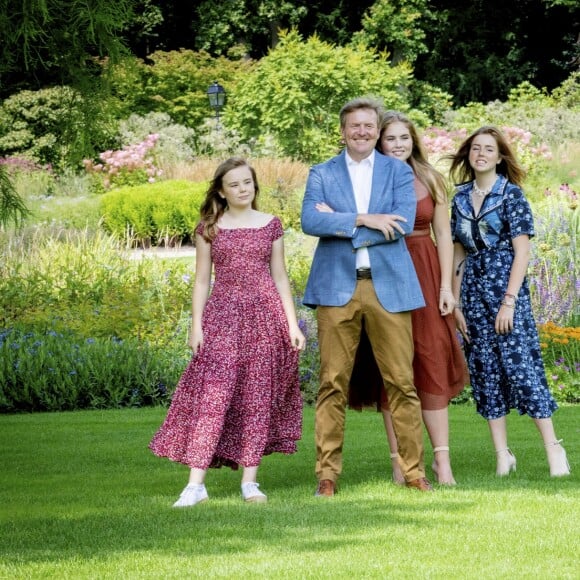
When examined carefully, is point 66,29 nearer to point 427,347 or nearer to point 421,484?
point 427,347

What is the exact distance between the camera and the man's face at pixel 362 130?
16.8ft

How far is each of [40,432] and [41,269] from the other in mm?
4325

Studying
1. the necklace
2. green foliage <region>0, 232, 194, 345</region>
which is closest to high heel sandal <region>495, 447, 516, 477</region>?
the necklace

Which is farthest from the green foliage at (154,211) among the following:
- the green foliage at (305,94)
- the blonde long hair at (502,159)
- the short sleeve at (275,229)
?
the short sleeve at (275,229)

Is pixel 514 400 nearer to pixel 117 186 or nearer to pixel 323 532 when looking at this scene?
pixel 323 532

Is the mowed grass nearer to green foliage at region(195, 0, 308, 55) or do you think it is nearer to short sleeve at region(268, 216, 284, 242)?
short sleeve at region(268, 216, 284, 242)

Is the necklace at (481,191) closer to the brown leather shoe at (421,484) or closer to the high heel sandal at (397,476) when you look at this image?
the high heel sandal at (397,476)

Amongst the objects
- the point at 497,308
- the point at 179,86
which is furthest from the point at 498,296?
the point at 179,86

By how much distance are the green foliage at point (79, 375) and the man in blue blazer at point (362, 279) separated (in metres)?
3.75

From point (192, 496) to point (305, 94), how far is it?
56.1 ft

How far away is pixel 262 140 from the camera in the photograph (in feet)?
71.2

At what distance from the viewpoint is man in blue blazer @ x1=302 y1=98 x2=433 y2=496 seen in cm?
500

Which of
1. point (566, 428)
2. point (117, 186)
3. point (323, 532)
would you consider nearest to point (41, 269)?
point (566, 428)

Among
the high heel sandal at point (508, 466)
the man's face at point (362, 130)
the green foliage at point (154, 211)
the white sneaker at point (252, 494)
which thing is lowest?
the green foliage at point (154, 211)
